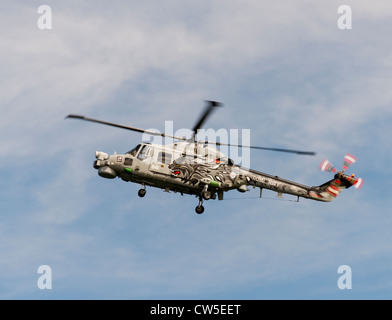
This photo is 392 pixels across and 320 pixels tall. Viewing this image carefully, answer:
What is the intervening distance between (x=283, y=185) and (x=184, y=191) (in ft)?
28.9

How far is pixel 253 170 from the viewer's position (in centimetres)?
6222

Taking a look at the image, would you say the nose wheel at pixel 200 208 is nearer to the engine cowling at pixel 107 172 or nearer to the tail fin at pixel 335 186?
the engine cowling at pixel 107 172

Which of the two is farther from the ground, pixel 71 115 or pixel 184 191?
pixel 71 115

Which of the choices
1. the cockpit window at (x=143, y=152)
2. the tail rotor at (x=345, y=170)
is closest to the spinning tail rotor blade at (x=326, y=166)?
the tail rotor at (x=345, y=170)

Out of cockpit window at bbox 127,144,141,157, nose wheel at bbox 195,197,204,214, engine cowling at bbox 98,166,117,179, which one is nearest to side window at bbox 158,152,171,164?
cockpit window at bbox 127,144,141,157

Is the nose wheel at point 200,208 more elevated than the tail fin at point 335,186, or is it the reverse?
the tail fin at point 335,186

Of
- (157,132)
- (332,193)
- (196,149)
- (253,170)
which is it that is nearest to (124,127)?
(157,132)

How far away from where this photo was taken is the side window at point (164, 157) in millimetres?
60062

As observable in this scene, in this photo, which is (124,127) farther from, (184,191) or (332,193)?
(332,193)

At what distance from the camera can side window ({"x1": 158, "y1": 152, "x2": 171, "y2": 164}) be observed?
2365 inches

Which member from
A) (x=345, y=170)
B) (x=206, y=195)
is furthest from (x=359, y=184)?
(x=206, y=195)
